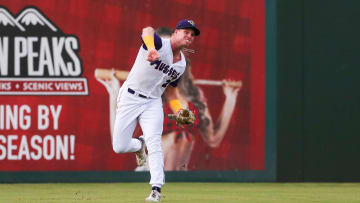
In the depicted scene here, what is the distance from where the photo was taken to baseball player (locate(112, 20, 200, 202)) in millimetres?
8320

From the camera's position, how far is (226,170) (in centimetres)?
1291

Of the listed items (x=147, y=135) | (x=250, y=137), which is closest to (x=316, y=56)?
(x=250, y=137)

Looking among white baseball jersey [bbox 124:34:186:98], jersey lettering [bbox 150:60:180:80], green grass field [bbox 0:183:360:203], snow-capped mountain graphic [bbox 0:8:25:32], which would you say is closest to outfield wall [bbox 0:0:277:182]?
snow-capped mountain graphic [bbox 0:8:25:32]

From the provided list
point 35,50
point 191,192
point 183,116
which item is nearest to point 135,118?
point 183,116

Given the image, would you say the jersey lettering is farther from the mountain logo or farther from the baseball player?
the mountain logo

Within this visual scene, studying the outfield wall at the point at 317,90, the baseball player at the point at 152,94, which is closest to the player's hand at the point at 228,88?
the outfield wall at the point at 317,90

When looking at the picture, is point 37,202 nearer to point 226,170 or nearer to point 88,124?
point 88,124

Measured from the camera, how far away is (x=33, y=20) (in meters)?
12.4

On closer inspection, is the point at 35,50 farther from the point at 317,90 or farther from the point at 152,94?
the point at 317,90

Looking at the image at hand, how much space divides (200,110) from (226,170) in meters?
1.03

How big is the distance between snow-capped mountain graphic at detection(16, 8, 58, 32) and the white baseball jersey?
398 centimetres

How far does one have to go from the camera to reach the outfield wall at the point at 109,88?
12422mm

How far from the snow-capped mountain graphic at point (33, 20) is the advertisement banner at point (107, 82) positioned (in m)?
0.01

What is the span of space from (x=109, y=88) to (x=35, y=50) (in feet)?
4.01
